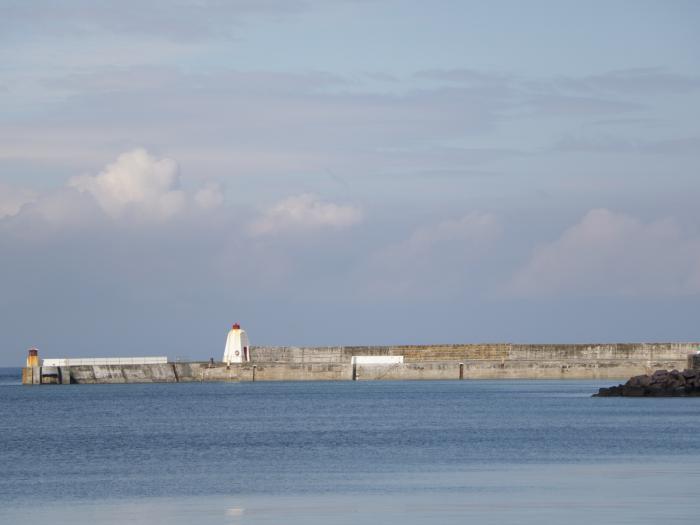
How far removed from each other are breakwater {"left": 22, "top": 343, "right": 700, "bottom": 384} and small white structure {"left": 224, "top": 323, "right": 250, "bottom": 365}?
0.50 m

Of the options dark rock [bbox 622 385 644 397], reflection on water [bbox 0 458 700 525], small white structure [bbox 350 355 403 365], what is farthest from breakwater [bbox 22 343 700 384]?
reflection on water [bbox 0 458 700 525]

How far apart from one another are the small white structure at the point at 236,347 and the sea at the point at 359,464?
81.6ft

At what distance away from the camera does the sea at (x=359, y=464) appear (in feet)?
71.5

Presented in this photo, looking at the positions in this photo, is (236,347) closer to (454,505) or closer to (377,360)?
(377,360)

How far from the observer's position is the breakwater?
3406 inches

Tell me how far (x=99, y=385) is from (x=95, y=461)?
75230 millimetres

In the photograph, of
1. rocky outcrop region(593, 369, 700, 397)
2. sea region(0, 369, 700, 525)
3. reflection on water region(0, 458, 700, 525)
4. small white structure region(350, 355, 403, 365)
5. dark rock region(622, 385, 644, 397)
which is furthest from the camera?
small white structure region(350, 355, 403, 365)

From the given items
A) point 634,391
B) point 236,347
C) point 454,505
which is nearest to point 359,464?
point 454,505

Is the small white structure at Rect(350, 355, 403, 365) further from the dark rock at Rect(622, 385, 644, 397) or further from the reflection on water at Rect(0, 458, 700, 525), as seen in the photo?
the reflection on water at Rect(0, 458, 700, 525)

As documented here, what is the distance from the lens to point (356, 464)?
31.6 meters

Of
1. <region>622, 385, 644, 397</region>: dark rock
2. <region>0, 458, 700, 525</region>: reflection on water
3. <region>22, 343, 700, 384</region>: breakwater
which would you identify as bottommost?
<region>0, 458, 700, 525</region>: reflection on water

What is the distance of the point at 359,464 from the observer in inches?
1243

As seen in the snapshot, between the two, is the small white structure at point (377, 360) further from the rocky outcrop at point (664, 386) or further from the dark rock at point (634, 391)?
the dark rock at point (634, 391)

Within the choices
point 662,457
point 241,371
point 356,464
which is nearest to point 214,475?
point 356,464
